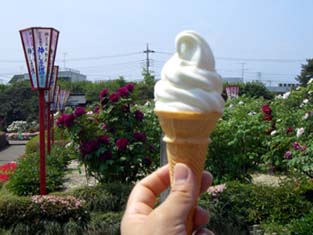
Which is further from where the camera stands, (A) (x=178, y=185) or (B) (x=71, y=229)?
(B) (x=71, y=229)

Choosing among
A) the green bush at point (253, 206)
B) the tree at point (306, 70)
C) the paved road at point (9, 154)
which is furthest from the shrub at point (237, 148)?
the tree at point (306, 70)

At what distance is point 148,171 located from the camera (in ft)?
26.6

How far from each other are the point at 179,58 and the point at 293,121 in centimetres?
657

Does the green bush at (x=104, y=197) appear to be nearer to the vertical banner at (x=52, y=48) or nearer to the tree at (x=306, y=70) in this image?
the vertical banner at (x=52, y=48)

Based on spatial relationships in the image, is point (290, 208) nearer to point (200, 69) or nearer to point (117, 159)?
point (117, 159)

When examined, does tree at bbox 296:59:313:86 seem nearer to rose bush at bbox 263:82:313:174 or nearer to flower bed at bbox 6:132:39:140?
flower bed at bbox 6:132:39:140

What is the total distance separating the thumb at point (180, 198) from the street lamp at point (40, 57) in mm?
6192

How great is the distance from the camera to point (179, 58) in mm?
2053

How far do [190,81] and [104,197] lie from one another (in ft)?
16.7

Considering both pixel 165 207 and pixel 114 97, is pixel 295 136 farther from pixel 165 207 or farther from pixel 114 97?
pixel 165 207

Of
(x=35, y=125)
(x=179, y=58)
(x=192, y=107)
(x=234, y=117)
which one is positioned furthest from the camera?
(x=35, y=125)

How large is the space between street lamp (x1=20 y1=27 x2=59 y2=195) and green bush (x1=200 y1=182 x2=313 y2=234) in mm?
2990

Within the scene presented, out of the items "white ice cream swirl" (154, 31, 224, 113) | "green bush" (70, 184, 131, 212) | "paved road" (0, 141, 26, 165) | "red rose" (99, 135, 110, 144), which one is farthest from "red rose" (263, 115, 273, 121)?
"paved road" (0, 141, 26, 165)

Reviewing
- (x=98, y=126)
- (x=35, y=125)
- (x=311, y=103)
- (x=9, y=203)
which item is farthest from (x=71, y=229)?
(x=35, y=125)
